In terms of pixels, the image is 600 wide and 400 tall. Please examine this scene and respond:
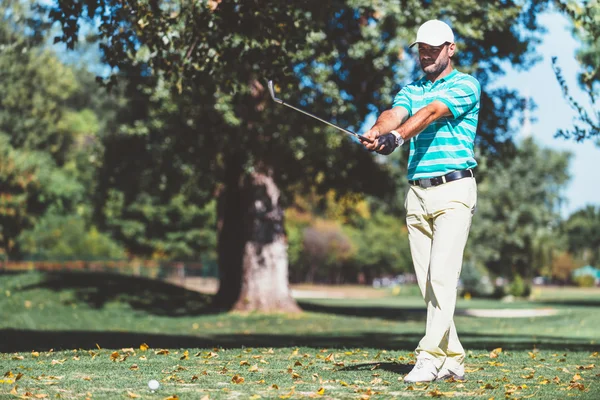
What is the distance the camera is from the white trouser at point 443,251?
6746mm

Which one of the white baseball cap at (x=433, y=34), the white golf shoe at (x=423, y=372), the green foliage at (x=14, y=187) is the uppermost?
the green foliage at (x=14, y=187)

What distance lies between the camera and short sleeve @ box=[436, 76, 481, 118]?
666 centimetres

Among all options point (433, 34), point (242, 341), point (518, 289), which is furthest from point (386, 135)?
point (518, 289)

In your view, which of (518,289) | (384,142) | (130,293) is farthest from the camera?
(518,289)

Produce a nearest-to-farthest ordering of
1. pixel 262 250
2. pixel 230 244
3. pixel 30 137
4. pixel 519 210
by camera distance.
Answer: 1. pixel 262 250
2. pixel 230 244
3. pixel 30 137
4. pixel 519 210

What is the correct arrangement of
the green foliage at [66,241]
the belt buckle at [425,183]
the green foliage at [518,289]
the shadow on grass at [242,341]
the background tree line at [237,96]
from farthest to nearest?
→ the green foliage at [66,241] → the green foliage at [518,289] → the shadow on grass at [242,341] → the background tree line at [237,96] → the belt buckle at [425,183]

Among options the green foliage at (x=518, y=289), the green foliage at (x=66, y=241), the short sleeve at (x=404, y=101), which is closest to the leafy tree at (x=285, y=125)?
the short sleeve at (x=404, y=101)

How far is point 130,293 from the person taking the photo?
2770 cm

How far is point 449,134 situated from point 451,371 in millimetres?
1743

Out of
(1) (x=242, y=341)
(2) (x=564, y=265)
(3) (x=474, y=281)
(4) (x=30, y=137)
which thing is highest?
(4) (x=30, y=137)

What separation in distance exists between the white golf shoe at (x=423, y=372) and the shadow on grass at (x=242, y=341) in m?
5.92

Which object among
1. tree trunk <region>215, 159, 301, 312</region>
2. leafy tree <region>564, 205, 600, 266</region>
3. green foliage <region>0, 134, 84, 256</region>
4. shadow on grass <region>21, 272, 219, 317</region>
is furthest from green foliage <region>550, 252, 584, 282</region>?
tree trunk <region>215, 159, 301, 312</region>

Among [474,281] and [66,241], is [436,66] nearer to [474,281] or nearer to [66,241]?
[474,281]

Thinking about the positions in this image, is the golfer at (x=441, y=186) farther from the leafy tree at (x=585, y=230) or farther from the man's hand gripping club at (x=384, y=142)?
the leafy tree at (x=585, y=230)
